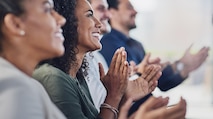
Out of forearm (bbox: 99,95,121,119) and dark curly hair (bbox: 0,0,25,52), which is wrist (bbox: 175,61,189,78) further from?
dark curly hair (bbox: 0,0,25,52)

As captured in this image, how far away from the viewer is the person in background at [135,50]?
1.84 meters

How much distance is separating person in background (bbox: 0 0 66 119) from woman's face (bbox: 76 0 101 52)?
334mm

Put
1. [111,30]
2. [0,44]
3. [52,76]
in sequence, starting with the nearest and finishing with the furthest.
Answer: [0,44]
[52,76]
[111,30]

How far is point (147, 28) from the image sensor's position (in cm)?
197

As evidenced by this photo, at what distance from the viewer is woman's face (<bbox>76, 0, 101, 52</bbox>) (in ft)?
4.10

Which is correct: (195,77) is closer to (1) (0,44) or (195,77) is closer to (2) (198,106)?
(2) (198,106)

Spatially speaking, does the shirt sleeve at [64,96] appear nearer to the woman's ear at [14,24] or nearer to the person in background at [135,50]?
the woman's ear at [14,24]

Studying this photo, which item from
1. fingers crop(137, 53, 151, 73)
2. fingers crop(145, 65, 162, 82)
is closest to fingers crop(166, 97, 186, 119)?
fingers crop(145, 65, 162, 82)

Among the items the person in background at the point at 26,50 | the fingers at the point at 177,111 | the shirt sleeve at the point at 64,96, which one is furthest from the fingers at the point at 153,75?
the person in background at the point at 26,50

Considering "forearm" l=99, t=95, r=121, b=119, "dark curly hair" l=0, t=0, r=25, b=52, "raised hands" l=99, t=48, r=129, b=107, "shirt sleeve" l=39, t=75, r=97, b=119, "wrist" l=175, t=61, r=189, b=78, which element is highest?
"dark curly hair" l=0, t=0, r=25, b=52

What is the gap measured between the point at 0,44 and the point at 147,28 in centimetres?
116

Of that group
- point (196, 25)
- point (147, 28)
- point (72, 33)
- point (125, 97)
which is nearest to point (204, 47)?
point (196, 25)

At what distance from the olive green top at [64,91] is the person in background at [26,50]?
0.71 ft

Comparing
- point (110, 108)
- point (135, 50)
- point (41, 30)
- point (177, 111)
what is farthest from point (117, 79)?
point (135, 50)
